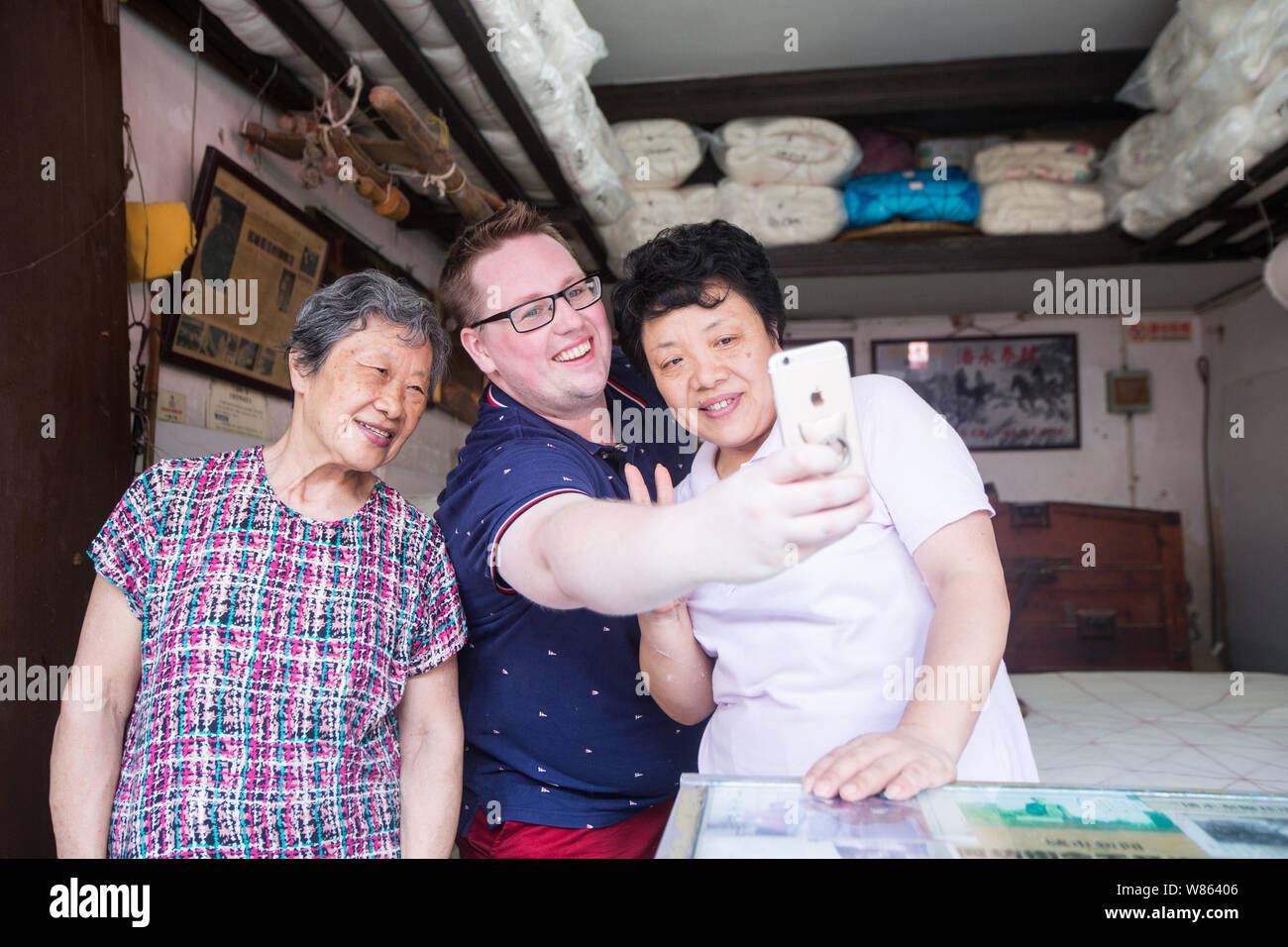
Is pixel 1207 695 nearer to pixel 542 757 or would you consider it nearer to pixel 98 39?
pixel 542 757

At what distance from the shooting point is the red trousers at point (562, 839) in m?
1.60

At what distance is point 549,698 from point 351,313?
74cm

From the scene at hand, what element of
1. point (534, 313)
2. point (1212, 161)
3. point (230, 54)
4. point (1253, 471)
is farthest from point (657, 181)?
point (1253, 471)

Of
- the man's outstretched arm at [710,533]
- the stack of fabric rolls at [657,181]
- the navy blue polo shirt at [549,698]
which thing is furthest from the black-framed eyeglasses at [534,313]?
the stack of fabric rolls at [657,181]

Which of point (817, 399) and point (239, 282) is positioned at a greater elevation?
point (239, 282)

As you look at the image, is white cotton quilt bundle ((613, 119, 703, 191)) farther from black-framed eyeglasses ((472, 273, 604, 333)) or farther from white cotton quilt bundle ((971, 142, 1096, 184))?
black-framed eyeglasses ((472, 273, 604, 333))

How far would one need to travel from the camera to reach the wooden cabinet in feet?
15.9

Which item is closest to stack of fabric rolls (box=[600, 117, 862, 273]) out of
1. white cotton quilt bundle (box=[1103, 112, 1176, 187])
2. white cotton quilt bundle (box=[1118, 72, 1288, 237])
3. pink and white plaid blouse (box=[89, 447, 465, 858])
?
white cotton quilt bundle (box=[1103, 112, 1176, 187])

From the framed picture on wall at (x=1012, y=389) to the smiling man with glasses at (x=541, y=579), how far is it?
4182 mm

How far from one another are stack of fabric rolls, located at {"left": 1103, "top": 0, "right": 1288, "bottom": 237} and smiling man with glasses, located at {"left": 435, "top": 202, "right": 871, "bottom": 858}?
2.12m

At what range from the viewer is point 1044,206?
3.92 metres

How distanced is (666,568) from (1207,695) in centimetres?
306

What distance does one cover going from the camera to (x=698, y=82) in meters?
3.78

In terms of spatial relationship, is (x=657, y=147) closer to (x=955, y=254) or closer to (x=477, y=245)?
(x=955, y=254)
